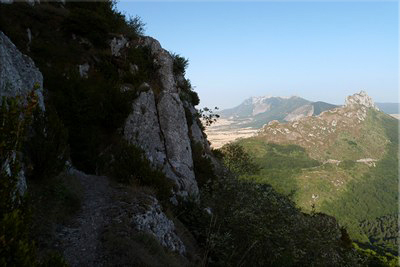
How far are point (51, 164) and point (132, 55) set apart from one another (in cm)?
1493

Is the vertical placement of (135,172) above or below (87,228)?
above

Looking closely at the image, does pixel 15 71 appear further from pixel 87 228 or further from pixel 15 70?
pixel 87 228

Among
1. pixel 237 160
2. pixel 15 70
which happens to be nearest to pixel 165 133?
pixel 15 70

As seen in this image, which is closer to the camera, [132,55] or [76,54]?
[76,54]

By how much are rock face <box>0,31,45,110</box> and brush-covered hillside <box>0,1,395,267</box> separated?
0.20ft

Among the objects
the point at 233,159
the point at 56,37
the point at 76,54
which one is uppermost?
the point at 56,37

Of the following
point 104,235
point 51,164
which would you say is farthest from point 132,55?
point 104,235

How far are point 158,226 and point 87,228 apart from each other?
287 cm

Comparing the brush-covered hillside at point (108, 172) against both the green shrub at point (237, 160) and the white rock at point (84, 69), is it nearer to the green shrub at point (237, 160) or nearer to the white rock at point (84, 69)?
the white rock at point (84, 69)

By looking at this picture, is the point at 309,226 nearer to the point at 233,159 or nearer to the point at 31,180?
the point at 31,180

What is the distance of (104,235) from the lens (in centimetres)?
988

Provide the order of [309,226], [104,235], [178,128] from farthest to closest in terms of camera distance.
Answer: [178,128] < [309,226] < [104,235]

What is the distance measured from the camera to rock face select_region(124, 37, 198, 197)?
19719mm

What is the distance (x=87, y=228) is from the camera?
10.2 meters
